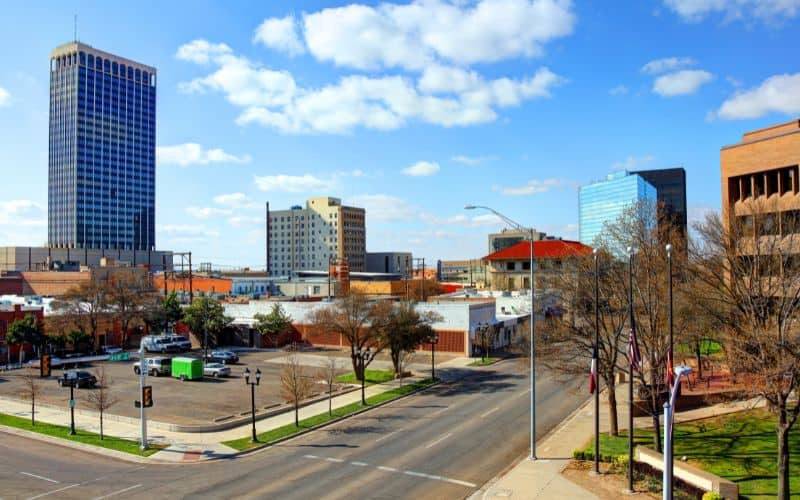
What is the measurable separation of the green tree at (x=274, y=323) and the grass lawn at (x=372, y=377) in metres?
20.2

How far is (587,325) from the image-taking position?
32375 millimetres

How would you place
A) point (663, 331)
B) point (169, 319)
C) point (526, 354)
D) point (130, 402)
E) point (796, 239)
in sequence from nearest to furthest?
1. point (796, 239)
2. point (663, 331)
3. point (526, 354)
4. point (130, 402)
5. point (169, 319)

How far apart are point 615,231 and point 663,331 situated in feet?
28.4

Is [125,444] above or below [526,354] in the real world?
below

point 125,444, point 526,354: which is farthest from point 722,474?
point 125,444

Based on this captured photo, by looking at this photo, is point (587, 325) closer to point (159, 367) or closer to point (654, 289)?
point (654, 289)

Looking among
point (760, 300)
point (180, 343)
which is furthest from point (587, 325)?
point (180, 343)

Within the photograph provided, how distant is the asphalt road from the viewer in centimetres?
2267

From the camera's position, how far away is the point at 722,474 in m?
23.5

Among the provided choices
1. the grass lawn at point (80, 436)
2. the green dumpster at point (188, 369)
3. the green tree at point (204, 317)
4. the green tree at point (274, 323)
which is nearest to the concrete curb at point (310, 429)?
the grass lawn at point (80, 436)

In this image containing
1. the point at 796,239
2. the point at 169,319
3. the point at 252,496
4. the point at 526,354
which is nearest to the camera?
the point at 252,496

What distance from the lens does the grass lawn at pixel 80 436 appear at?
95.3 feet

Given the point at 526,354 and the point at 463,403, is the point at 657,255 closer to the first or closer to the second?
the point at 526,354

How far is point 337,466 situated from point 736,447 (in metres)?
17.6
